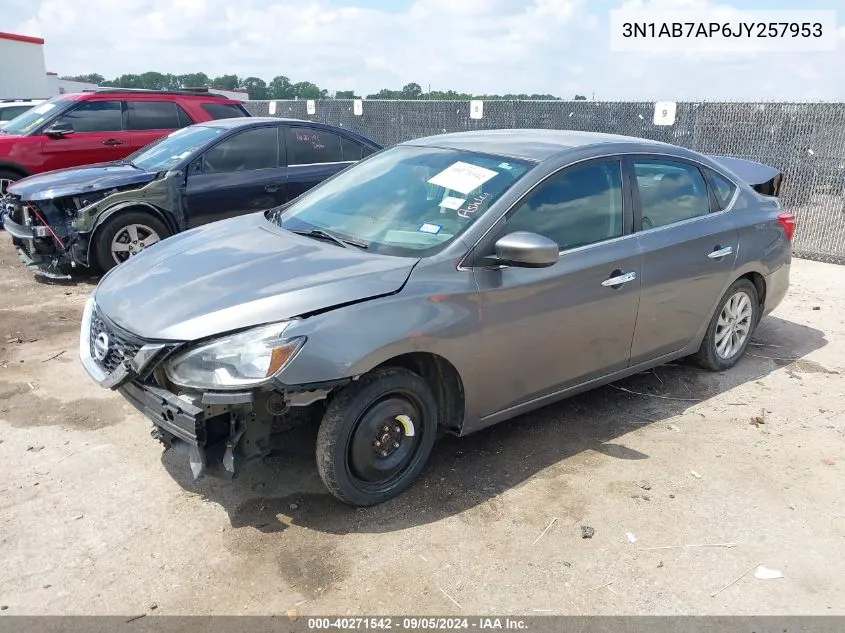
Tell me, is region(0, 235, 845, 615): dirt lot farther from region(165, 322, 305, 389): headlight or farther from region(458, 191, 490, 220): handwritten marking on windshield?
region(458, 191, 490, 220): handwritten marking on windshield

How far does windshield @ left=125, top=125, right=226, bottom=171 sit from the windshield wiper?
13.2 ft

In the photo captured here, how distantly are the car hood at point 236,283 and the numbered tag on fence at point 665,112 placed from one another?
7.58m

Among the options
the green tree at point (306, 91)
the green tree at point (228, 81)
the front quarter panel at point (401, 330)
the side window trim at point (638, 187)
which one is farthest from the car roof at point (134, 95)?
the green tree at point (228, 81)

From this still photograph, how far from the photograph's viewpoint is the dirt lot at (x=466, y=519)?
2812mm

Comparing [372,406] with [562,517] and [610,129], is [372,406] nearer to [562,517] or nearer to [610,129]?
[562,517]

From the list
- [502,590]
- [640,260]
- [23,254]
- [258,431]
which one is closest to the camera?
[502,590]

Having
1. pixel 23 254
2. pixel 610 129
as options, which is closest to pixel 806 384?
pixel 610 129

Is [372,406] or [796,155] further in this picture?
[796,155]

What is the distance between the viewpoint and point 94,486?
Answer: 349cm

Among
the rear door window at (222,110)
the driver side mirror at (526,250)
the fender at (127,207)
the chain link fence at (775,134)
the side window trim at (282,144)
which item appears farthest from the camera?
the rear door window at (222,110)

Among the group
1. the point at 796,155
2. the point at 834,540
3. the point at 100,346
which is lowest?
the point at 834,540

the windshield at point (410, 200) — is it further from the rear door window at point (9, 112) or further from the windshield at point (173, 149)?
the rear door window at point (9, 112)

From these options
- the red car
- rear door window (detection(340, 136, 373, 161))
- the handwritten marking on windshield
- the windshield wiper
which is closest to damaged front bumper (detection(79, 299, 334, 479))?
the windshield wiper

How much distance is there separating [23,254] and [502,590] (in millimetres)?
6645
